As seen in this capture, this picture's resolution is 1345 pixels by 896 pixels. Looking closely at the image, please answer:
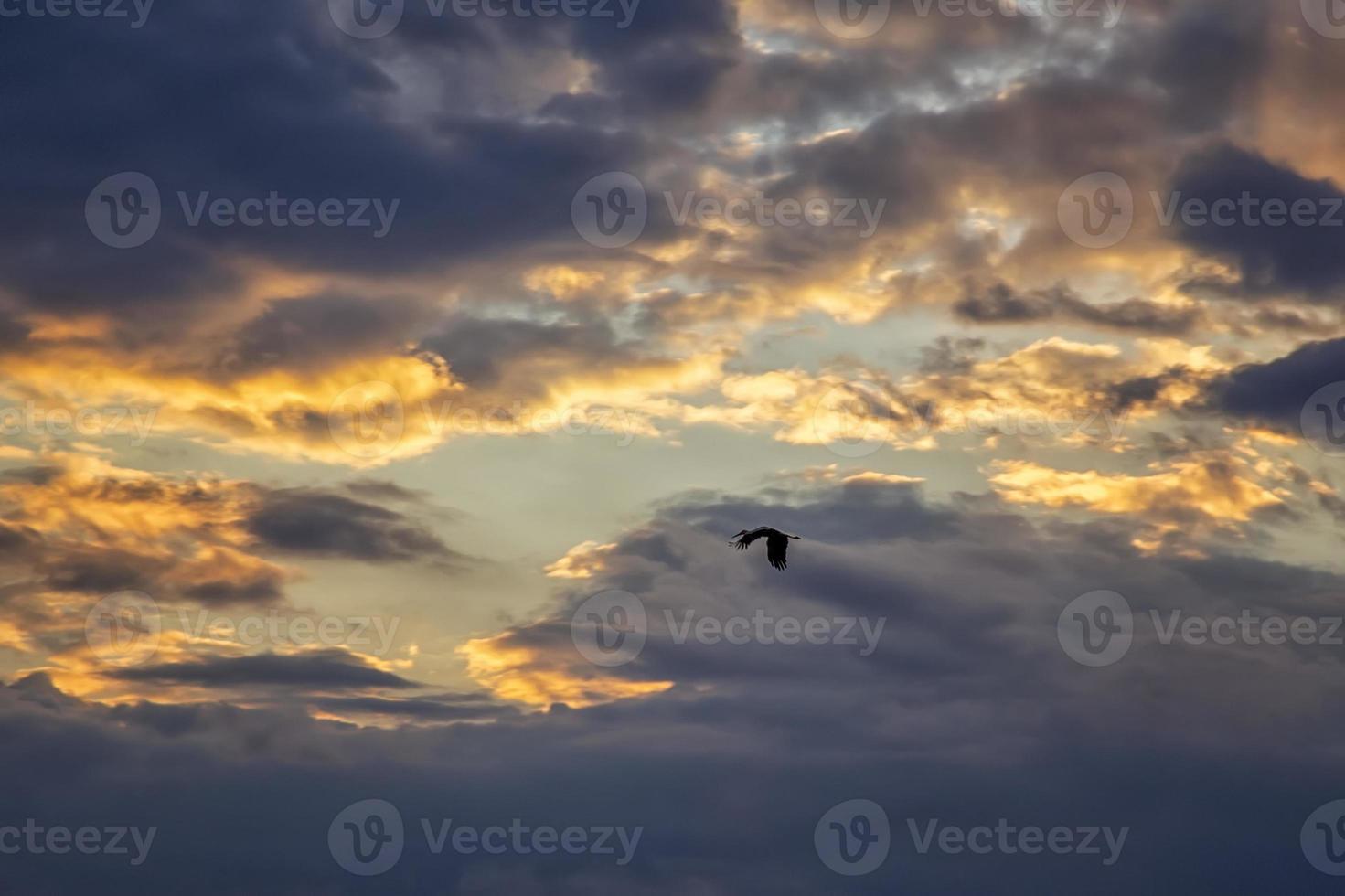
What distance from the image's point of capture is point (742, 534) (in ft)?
151
